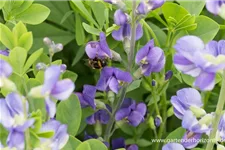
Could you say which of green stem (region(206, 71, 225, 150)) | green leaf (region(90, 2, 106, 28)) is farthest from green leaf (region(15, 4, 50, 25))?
green stem (region(206, 71, 225, 150))

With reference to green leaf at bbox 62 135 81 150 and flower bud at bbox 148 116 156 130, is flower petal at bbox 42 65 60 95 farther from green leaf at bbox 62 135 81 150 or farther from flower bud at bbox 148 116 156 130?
flower bud at bbox 148 116 156 130

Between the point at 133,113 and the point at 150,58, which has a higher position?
the point at 150,58

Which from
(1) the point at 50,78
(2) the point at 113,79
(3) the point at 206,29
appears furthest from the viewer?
(3) the point at 206,29

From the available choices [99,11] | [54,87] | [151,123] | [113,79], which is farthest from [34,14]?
[54,87]

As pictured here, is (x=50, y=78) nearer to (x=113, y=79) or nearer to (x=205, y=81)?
(x=205, y=81)

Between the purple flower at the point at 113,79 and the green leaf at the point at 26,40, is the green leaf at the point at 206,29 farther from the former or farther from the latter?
the green leaf at the point at 26,40

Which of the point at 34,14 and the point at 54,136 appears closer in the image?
the point at 54,136

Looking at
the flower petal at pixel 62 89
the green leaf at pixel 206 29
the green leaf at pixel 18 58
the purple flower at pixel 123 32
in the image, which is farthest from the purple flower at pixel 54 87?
the green leaf at pixel 206 29
